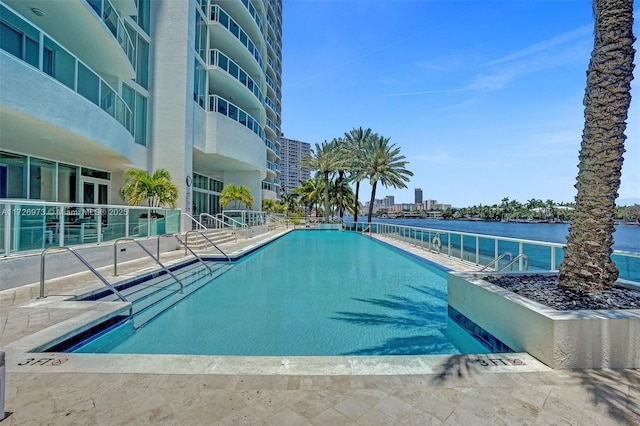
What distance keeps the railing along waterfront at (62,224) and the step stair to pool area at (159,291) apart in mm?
2216

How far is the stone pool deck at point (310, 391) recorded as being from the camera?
234 cm

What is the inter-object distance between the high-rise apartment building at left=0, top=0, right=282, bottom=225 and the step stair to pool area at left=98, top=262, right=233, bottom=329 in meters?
4.64

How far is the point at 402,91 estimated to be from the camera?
1117 inches

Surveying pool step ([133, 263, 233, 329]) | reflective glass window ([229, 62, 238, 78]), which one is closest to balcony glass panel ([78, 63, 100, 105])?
pool step ([133, 263, 233, 329])

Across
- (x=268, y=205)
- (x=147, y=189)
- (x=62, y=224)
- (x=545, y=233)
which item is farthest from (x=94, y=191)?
(x=545, y=233)

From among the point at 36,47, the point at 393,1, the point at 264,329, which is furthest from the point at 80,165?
the point at 393,1

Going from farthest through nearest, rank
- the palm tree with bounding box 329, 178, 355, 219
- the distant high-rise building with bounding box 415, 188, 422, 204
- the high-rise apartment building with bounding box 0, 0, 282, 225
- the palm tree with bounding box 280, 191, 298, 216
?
the distant high-rise building with bounding box 415, 188, 422, 204
the palm tree with bounding box 280, 191, 298, 216
the palm tree with bounding box 329, 178, 355, 219
the high-rise apartment building with bounding box 0, 0, 282, 225

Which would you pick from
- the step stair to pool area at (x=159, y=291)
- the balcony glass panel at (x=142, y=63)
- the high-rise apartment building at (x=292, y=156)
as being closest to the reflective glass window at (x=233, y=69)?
the balcony glass panel at (x=142, y=63)

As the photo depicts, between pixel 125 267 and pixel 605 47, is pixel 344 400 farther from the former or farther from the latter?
pixel 125 267

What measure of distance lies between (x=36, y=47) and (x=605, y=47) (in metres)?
11.1

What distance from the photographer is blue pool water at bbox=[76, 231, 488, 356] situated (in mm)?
4617

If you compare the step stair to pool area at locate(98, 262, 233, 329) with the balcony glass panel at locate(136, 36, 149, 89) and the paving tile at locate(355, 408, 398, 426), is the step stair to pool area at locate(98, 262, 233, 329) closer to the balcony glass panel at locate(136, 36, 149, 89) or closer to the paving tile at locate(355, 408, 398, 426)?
the paving tile at locate(355, 408, 398, 426)

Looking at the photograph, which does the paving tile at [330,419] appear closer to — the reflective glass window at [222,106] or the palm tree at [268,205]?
the reflective glass window at [222,106]

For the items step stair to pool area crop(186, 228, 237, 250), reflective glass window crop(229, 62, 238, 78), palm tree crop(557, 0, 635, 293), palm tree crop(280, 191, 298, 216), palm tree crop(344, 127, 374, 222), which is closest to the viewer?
palm tree crop(557, 0, 635, 293)
